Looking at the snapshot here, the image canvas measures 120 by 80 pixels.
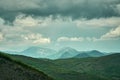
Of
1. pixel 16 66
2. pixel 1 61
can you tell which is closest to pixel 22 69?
pixel 16 66

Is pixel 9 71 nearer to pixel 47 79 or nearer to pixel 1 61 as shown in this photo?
pixel 1 61

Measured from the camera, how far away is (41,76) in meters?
138

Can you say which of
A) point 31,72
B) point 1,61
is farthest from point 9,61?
point 31,72

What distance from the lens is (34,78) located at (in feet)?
438

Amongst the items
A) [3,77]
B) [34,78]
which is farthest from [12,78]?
[34,78]

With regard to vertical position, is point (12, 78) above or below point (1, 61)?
below

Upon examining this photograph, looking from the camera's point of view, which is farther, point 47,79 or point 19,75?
point 47,79

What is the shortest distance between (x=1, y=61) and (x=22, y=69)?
12.0 metres

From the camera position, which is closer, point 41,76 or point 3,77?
point 3,77

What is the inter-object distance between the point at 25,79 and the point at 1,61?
17980 millimetres

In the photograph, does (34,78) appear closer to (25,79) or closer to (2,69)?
(25,79)

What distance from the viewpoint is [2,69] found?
427ft

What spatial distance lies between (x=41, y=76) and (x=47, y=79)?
3663 millimetres

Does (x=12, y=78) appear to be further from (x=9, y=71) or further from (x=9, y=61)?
(x=9, y=61)
